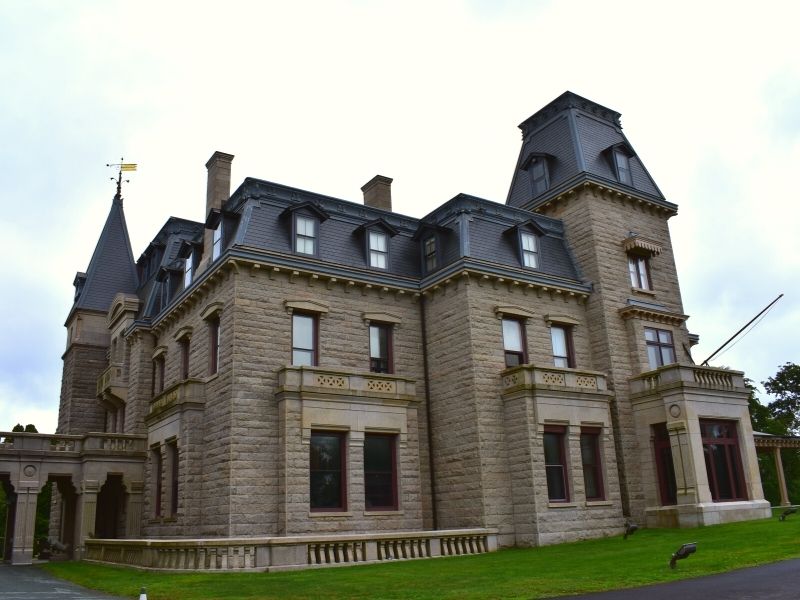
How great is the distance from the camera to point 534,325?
1106 inches

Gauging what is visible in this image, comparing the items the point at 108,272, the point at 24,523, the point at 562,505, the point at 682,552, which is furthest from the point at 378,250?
the point at 108,272

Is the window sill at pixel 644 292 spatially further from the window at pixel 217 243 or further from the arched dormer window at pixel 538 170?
the window at pixel 217 243

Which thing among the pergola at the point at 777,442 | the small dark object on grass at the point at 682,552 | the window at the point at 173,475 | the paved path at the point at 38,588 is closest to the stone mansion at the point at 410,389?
the window at the point at 173,475

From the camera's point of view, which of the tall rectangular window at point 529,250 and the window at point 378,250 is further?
the tall rectangular window at point 529,250

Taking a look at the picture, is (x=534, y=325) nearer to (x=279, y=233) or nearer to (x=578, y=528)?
(x=578, y=528)

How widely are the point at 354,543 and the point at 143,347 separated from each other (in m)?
16.0

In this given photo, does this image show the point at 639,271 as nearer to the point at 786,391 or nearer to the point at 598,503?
the point at 598,503

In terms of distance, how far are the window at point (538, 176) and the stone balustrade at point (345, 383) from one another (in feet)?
39.5

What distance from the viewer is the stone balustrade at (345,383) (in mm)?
23641

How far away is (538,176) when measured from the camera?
33.6 meters

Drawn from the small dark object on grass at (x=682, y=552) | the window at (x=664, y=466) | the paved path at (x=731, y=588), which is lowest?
the paved path at (x=731, y=588)

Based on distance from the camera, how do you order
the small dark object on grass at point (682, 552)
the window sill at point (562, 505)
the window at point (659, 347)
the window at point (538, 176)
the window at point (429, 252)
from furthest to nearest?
the window at point (538, 176) → the window at point (659, 347) → the window at point (429, 252) → the window sill at point (562, 505) → the small dark object on grass at point (682, 552)

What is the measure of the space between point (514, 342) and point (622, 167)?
10.8 metres

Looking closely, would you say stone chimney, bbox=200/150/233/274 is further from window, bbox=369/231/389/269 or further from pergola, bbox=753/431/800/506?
pergola, bbox=753/431/800/506
